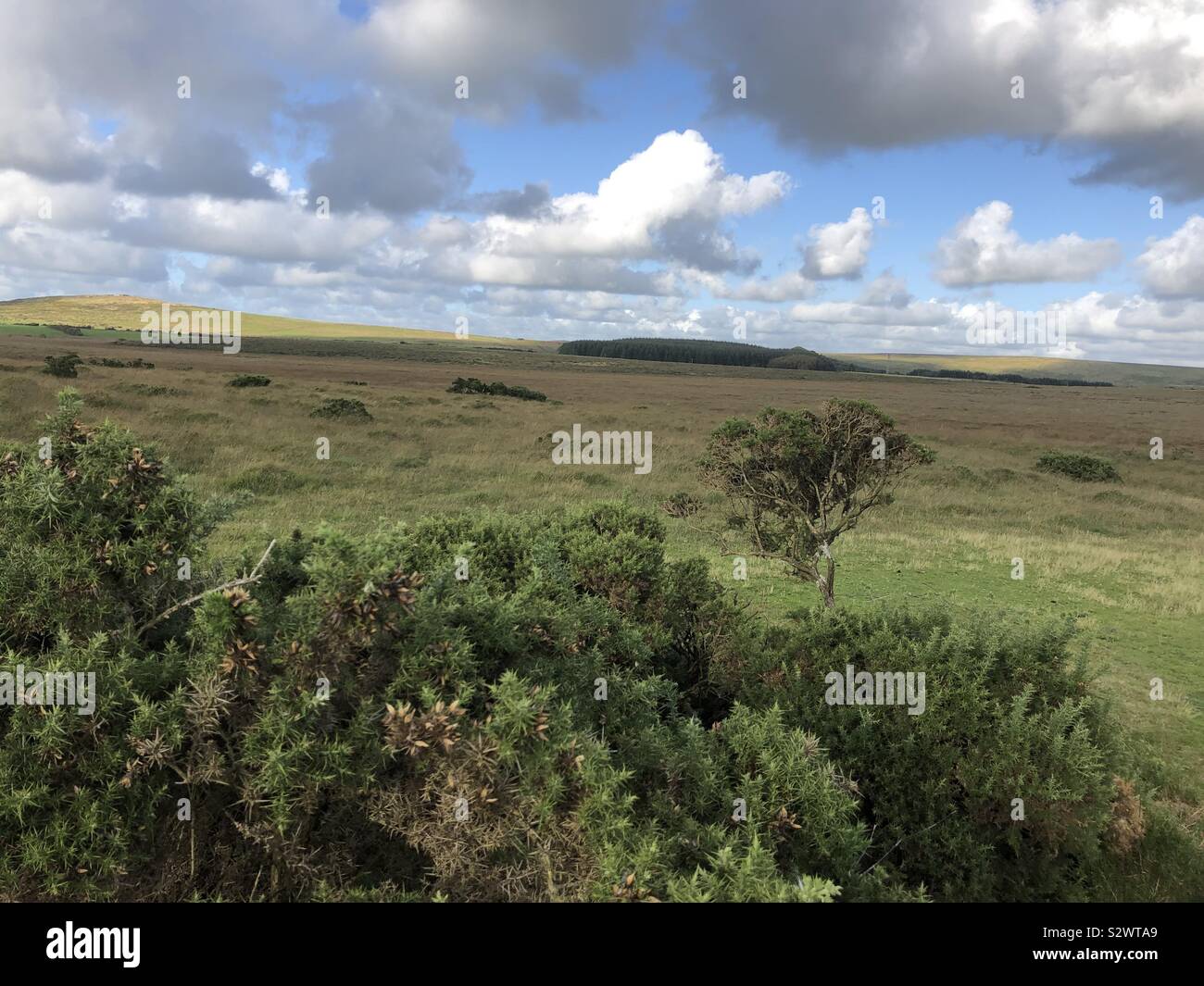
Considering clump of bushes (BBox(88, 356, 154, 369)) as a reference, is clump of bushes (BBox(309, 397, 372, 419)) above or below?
below

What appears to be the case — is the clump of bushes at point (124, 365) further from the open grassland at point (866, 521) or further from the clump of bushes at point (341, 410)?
the clump of bushes at point (341, 410)

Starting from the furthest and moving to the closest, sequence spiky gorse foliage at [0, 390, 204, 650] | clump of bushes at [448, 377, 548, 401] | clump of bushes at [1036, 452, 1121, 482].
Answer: clump of bushes at [448, 377, 548, 401] < clump of bushes at [1036, 452, 1121, 482] < spiky gorse foliage at [0, 390, 204, 650]

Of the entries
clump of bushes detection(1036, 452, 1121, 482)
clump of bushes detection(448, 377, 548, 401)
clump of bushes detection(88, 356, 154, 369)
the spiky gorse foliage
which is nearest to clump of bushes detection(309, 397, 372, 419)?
clump of bushes detection(448, 377, 548, 401)

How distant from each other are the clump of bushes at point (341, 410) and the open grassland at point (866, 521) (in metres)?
0.57

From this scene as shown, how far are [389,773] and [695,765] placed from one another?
58.6 inches

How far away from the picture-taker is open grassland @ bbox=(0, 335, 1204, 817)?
11272 millimetres

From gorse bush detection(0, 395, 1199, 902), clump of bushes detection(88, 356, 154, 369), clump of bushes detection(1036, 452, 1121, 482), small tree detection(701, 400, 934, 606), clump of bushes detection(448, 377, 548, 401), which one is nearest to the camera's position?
gorse bush detection(0, 395, 1199, 902)

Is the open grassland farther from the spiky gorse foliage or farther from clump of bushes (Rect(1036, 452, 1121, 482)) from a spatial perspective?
clump of bushes (Rect(1036, 452, 1121, 482))

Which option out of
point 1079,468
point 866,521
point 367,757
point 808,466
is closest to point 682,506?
point 808,466

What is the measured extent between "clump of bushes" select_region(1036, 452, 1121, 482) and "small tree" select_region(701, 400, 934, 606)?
2329cm

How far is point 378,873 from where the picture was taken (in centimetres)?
288

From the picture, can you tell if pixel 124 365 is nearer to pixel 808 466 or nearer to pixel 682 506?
pixel 682 506

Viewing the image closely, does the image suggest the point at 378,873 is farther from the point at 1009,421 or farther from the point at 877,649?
the point at 1009,421
